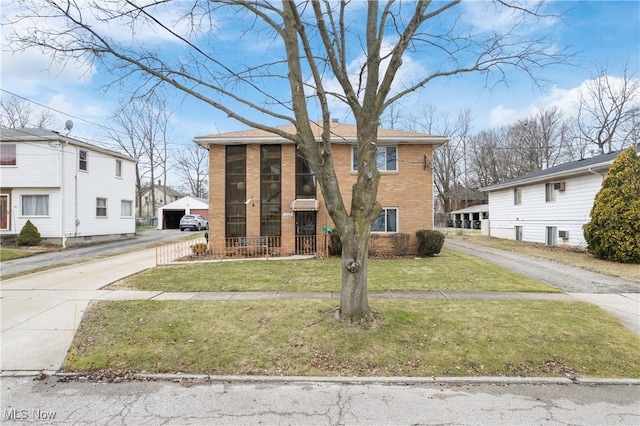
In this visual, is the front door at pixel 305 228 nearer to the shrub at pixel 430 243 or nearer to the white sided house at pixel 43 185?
the shrub at pixel 430 243

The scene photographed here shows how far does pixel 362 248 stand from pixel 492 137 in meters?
45.3

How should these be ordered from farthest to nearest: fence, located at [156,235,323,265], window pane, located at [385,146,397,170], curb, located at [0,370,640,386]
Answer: window pane, located at [385,146,397,170], fence, located at [156,235,323,265], curb, located at [0,370,640,386]

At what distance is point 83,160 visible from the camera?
18.9m

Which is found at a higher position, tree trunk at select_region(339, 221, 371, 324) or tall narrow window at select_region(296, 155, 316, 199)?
tall narrow window at select_region(296, 155, 316, 199)

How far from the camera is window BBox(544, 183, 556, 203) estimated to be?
1816cm

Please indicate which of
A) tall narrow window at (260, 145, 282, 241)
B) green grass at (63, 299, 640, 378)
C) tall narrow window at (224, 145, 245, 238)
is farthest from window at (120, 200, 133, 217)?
green grass at (63, 299, 640, 378)

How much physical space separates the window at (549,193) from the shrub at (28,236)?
89.9ft

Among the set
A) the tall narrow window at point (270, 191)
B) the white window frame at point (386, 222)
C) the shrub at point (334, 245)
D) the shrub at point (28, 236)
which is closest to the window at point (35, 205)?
the shrub at point (28, 236)

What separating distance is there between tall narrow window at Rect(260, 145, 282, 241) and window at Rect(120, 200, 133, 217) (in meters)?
13.9

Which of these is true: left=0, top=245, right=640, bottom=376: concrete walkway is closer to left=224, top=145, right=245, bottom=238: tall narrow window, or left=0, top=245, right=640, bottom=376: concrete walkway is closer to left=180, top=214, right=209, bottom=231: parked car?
left=224, top=145, right=245, bottom=238: tall narrow window

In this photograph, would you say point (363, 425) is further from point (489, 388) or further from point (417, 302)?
point (417, 302)

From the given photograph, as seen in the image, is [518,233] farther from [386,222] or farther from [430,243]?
[386,222]

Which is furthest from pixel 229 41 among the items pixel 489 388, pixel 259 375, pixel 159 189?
pixel 159 189

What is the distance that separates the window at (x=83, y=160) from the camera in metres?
18.6
